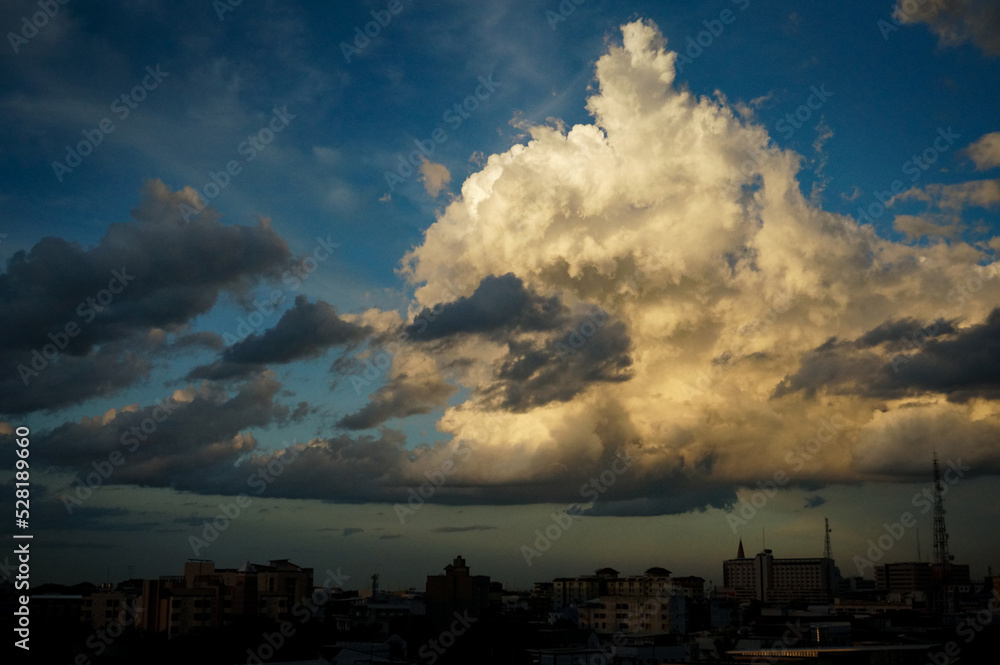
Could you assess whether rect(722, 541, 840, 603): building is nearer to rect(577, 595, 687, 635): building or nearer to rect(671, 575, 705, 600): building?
rect(671, 575, 705, 600): building

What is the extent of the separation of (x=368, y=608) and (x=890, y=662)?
60875 millimetres

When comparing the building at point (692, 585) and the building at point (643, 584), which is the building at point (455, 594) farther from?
the building at point (692, 585)

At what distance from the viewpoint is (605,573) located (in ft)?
408

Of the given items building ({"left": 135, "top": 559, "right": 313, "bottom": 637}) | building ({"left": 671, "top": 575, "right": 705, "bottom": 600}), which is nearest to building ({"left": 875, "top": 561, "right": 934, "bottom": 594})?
building ({"left": 671, "top": 575, "right": 705, "bottom": 600})

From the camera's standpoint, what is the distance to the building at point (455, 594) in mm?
81938

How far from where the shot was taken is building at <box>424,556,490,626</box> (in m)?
81.9

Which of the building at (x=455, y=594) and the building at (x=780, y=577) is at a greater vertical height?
the building at (x=455, y=594)

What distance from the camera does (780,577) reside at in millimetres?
183125

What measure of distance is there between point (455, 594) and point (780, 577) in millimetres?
123293

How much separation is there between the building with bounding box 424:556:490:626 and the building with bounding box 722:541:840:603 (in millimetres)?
104486

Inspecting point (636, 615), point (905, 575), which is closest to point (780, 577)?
point (905, 575)

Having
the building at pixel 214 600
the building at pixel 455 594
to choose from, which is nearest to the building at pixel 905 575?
the building at pixel 455 594

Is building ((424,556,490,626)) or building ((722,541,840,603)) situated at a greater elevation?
building ((424,556,490,626))

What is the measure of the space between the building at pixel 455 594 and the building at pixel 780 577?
104486 millimetres
